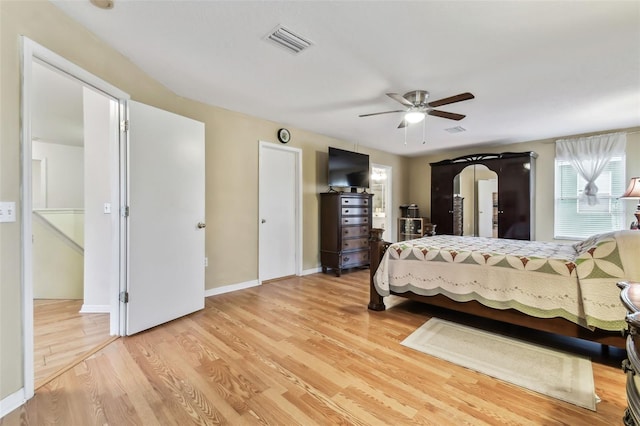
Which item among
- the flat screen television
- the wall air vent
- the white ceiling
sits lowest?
the flat screen television

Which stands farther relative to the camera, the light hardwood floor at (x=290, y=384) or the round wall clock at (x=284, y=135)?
the round wall clock at (x=284, y=135)

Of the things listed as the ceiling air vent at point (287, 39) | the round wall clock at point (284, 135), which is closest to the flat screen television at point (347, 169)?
the round wall clock at point (284, 135)

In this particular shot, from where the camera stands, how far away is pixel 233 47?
85.1 inches

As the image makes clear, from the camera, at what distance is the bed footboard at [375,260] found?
2.95m

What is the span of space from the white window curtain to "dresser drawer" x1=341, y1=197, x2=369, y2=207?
3.39 meters

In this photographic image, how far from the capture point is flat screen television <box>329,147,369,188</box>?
4.61m

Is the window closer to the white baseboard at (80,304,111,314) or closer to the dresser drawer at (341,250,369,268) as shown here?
the dresser drawer at (341,250,369,268)

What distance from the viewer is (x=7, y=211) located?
4.80ft

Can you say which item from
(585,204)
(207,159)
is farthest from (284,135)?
(585,204)

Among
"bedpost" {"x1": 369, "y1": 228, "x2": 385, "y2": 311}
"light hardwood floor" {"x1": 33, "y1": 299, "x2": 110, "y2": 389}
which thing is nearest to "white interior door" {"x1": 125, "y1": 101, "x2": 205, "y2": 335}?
"light hardwood floor" {"x1": 33, "y1": 299, "x2": 110, "y2": 389}

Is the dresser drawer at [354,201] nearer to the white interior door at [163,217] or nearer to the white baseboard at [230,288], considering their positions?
the white baseboard at [230,288]

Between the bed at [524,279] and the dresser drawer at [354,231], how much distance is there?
148cm

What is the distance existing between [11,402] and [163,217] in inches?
59.1

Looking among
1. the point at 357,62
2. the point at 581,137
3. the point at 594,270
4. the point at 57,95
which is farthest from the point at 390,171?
the point at 57,95
